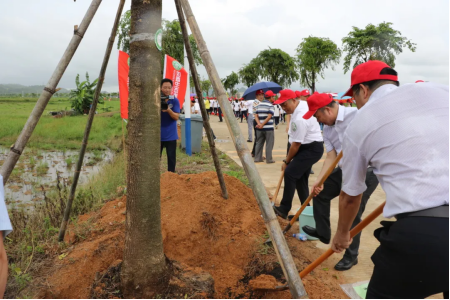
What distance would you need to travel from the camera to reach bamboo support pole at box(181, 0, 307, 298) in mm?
1908

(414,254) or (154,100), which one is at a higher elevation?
(154,100)

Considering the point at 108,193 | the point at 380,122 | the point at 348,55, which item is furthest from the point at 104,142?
the point at 348,55

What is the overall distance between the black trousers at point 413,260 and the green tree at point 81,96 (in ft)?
83.8

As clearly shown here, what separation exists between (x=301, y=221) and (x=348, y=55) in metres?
27.1

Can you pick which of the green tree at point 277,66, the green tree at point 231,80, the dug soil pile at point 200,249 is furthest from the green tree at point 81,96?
the green tree at point 231,80

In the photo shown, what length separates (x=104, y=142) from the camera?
12.2m

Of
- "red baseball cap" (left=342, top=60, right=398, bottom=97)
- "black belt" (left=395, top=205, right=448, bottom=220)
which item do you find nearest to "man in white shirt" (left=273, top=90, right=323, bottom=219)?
"red baseball cap" (left=342, top=60, right=398, bottom=97)

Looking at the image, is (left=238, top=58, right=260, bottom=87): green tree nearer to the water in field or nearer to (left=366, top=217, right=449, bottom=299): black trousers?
the water in field

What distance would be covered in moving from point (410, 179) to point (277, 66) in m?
35.8

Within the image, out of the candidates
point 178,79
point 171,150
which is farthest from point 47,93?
point 178,79

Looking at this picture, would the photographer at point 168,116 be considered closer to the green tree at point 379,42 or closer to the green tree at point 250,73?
the green tree at point 379,42

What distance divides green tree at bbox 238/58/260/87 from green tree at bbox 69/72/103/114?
19.1 m

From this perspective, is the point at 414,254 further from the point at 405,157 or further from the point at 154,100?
the point at 154,100

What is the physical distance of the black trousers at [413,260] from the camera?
4.45 ft
